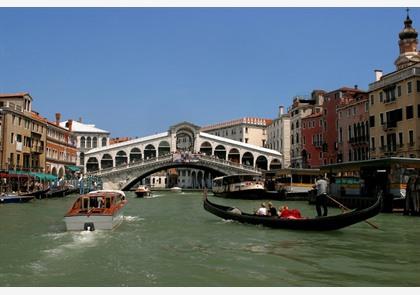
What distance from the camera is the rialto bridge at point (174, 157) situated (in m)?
35.0

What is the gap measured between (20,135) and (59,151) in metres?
7.86

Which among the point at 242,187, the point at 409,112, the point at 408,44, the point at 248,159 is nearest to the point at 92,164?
the point at 248,159

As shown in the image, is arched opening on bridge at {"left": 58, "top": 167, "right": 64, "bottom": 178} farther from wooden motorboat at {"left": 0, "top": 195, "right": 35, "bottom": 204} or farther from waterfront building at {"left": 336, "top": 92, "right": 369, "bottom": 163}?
waterfront building at {"left": 336, "top": 92, "right": 369, "bottom": 163}

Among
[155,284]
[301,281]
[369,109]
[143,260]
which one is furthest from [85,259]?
[369,109]

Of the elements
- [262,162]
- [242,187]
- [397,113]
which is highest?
[397,113]

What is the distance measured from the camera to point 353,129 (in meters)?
29.1

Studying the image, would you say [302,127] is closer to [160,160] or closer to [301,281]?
[160,160]

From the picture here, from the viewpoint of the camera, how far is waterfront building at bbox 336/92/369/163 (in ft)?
91.2

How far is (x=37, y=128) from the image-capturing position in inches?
1190

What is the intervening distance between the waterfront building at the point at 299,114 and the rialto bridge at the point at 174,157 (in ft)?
8.12

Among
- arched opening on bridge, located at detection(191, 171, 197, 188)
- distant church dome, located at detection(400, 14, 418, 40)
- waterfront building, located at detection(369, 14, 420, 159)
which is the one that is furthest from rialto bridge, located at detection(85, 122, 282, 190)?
distant church dome, located at detection(400, 14, 418, 40)

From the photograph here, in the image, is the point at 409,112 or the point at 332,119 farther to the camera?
the point at 332,119

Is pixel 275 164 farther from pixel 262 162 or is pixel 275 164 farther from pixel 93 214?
pixel 93 214

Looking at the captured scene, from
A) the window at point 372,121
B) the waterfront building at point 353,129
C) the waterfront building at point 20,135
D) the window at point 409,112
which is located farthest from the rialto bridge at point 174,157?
the window at point 409,112
